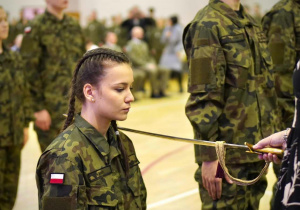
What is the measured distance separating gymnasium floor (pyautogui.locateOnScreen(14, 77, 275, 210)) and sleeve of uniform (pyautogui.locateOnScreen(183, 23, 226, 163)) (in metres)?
1.63

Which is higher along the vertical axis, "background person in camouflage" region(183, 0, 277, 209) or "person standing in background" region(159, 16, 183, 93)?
"background person in camouflage" region(183, 0, 277, 209)

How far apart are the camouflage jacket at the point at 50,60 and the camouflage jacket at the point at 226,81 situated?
1.46 meters

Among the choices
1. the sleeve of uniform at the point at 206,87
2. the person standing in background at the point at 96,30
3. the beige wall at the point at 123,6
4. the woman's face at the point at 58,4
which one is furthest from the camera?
the beige wall at the point at 123,6

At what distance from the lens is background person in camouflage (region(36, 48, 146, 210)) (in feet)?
5.65

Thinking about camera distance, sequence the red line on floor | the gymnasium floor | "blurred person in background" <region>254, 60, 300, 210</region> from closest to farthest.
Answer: "blurred person in background" <region>254, 60, 300, 210</region>
the gymnasium floor
the red line on floor

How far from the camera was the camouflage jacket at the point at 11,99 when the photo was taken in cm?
326

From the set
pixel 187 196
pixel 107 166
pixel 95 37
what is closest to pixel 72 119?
pixel 107 166

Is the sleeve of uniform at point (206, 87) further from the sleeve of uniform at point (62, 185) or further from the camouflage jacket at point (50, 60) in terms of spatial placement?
the camouflage jacket at point (50, 60)

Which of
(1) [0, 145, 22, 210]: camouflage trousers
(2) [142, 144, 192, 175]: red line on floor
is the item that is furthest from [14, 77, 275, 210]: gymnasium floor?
(1) [0, 145, 22, 210]: camouflage trousers

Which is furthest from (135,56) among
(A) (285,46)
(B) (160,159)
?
(A) (285,46)

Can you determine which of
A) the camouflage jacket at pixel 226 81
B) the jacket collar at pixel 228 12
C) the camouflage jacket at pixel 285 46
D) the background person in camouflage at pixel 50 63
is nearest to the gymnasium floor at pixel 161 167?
the background person in camouflage at pixel 50 63

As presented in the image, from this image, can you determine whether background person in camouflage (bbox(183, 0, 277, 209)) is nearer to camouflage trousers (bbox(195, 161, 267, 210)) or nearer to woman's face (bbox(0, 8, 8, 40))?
camouflage trousers (bbox(195, 161, 267, 210))

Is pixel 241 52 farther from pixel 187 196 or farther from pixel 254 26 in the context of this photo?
pixel 187 196

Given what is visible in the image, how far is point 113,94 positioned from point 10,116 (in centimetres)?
163
